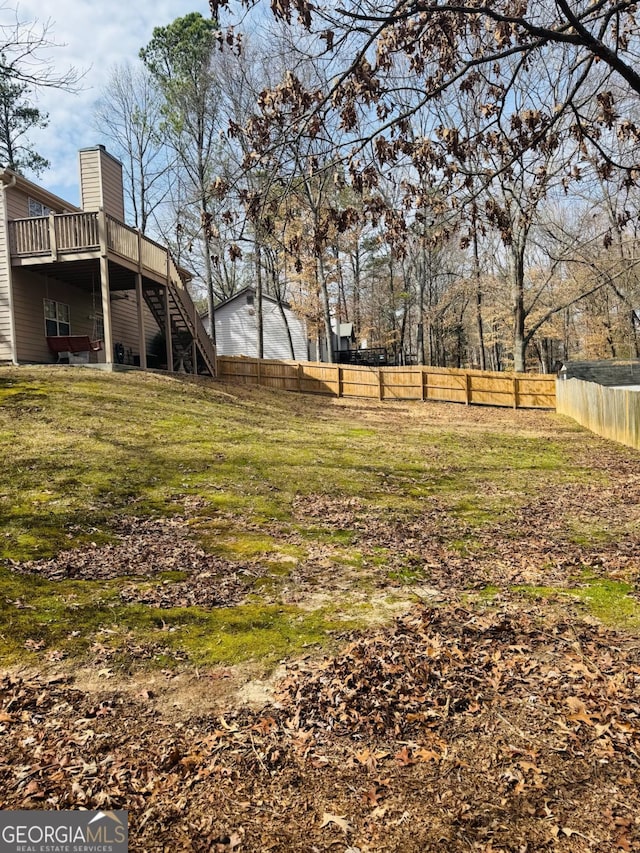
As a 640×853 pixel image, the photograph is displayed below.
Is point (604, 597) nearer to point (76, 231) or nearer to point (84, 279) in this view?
point (76, 231)

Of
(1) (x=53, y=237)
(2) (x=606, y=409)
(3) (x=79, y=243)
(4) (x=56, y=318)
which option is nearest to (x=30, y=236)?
(1) (x=53, y=237)

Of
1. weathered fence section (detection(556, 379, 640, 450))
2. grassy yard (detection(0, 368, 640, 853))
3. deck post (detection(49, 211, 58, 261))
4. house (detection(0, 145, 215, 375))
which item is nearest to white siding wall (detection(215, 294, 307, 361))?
house (detection(0, 145, 215, 375))

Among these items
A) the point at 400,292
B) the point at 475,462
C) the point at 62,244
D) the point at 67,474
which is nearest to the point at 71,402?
the point at 67,474

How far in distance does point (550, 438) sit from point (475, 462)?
5288mm

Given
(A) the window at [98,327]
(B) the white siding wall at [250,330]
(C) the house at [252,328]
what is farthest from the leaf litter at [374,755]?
(B) the white siding wall at [250,330]

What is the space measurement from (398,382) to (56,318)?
45.9 ft

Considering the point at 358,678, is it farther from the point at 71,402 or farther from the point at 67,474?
the point at 71,402

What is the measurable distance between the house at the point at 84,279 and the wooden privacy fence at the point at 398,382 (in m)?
3.45

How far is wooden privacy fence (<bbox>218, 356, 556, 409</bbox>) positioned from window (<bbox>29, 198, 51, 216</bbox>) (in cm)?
916

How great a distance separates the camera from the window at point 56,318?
699 inches

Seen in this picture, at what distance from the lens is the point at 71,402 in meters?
12.0

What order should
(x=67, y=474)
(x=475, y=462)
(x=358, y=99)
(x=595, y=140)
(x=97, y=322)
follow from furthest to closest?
(x=97, y=322) < (x=475, y=462) < (x=67, y=474) < (x=595, y=140) < (x=358, y=99)

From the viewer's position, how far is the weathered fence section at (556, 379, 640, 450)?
41.3 ft

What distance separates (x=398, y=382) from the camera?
25.1 meters
